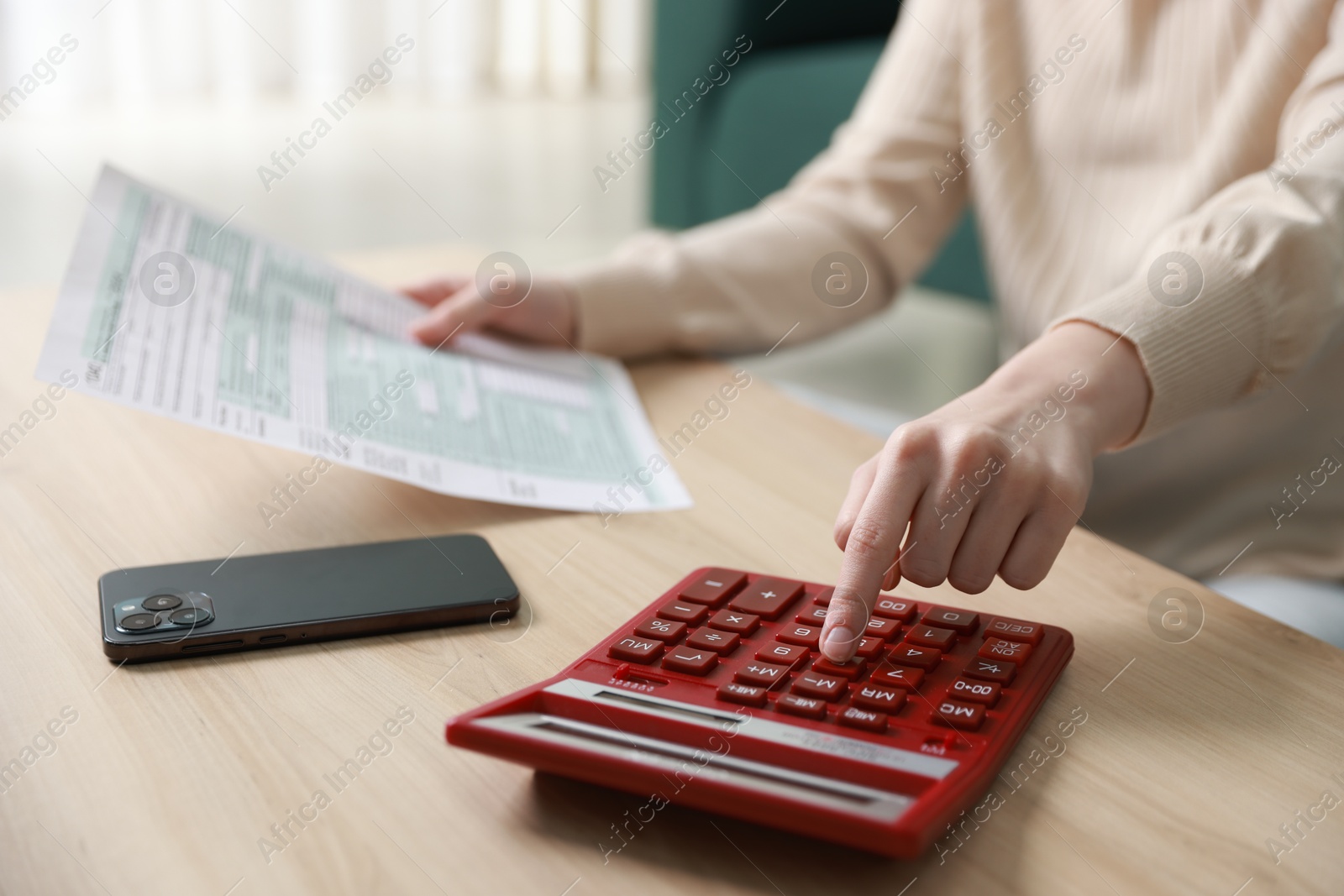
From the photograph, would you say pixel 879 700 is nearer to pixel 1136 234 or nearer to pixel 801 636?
pixel 801 636

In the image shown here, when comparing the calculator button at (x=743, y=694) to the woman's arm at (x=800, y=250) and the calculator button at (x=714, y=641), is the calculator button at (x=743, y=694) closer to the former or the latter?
the calculator button at (x=714, y=641)

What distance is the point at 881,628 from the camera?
1.32 ft

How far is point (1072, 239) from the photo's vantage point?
31.7 inches

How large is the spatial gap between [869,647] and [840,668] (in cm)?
2

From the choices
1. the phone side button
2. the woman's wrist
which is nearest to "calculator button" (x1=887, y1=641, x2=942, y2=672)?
the woman's wrist

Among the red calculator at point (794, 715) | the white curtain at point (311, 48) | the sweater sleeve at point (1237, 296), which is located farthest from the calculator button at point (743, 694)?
the white curtain at point (311, 48)

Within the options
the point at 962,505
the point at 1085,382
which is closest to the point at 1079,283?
the point at 1085,382

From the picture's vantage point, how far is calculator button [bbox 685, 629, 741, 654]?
391 mm

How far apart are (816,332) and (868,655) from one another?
50 centimetres

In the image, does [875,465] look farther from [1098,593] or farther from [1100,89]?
[1100,89]

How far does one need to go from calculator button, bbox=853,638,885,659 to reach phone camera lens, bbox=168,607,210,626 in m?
0.24

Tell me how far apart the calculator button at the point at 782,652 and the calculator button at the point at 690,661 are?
2 cm

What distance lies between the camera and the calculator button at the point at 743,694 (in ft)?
1.17

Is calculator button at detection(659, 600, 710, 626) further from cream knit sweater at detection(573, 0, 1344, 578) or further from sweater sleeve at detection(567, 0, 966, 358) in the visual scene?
sweater sleeve at detection(567, 0, 966, 358)
